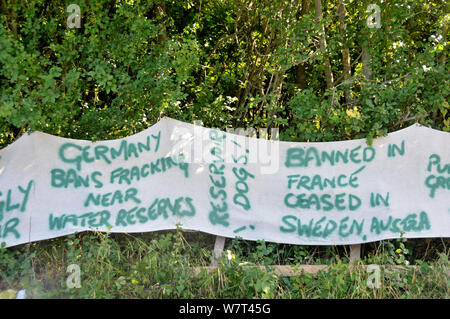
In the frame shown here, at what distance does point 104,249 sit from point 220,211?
114 cm

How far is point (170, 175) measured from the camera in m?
4.90

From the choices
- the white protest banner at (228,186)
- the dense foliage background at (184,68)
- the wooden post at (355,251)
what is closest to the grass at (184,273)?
the wooden post at (355,251)

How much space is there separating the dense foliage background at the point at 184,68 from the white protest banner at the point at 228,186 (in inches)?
11.6

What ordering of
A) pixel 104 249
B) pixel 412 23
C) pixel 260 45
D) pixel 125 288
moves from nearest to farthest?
1. pixel 125 288
2. pixel 104 249
3. pixel 412 23
4. pixel 260 45

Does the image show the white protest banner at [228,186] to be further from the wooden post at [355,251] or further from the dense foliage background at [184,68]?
the dense foliage background at [184,68]

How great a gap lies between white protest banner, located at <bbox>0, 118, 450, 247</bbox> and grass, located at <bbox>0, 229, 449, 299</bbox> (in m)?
0.21

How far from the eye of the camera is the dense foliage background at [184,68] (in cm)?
507

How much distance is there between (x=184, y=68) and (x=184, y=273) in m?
2.18

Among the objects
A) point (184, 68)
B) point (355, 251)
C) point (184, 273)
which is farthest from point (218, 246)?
point (184, 68)

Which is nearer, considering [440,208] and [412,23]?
[440,208]

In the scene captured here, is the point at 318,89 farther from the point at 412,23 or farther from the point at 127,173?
the point at 127,173

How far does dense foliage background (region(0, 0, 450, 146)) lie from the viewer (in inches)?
200

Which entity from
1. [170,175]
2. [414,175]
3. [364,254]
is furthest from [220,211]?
[414,175]

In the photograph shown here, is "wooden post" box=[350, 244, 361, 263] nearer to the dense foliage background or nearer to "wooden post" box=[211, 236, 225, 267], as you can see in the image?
the dense foliage background
